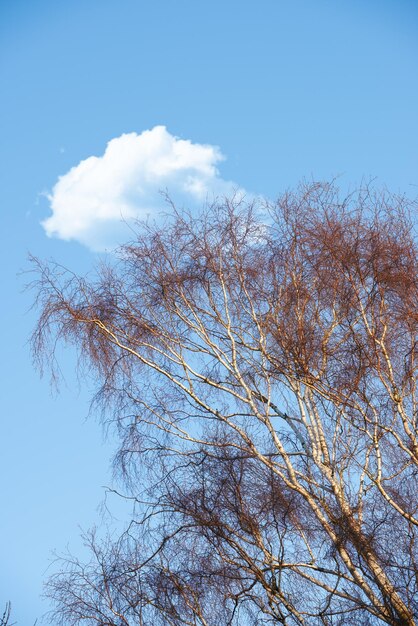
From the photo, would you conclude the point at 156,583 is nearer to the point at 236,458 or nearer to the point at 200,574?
the point at 200,574

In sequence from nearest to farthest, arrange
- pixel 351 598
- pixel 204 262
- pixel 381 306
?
pixel 351 598
pixel 381 306
pixel 204 262

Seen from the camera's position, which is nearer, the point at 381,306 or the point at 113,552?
the point at 113,552

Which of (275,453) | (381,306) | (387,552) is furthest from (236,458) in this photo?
(381,306)

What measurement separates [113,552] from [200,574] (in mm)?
1163

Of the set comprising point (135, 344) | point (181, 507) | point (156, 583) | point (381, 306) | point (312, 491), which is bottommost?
point (156, 583)

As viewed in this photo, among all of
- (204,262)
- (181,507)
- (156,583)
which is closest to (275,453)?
(181,507)

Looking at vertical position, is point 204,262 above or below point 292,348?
above

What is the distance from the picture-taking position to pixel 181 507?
31.3 ft

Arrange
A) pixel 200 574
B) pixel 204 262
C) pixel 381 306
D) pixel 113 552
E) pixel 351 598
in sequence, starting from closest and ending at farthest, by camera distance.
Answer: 1. pixel 351 598
2. pixel 200 574
3. pixel 113 552
4. pixel 381 306
5. pixel 204 262

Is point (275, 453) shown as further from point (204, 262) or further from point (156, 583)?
point (204, 262)

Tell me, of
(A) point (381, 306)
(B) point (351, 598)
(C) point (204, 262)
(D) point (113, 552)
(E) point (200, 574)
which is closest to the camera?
(B) point (351, 598)

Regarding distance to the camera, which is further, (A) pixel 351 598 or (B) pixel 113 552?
(B) pixel 113 552

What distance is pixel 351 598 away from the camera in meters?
8.70

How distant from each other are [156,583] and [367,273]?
4.33m
